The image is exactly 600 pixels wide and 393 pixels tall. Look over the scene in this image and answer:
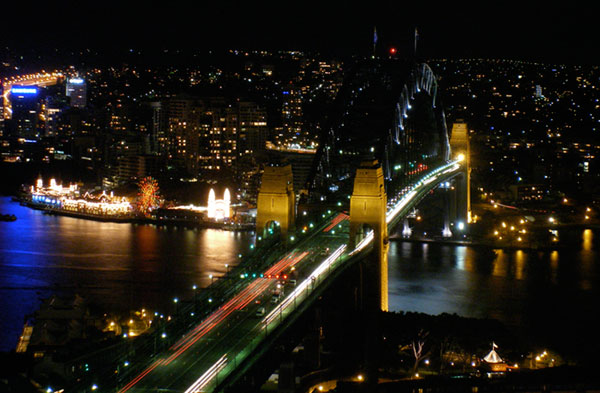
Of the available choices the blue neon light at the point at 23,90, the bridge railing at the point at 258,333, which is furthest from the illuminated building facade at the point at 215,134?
the bridge railing at the point at 258,333

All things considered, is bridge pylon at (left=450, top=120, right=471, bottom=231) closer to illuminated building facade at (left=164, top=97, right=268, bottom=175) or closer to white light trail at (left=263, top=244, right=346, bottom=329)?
white light trail at (left=263, top=244, right=346, bottom=329)

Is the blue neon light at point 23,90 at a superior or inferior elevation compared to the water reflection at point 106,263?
superior

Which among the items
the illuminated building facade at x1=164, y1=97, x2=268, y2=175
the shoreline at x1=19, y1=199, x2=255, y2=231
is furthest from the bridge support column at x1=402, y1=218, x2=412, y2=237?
the illuminated building facade at x1=164, y1=97, x2=268, y2=175

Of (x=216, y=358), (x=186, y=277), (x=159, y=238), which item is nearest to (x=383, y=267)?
(x=216, y=358)

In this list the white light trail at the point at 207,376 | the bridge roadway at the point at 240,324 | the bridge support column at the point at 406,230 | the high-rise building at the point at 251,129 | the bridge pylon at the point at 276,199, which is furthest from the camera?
the high-rise building at the point at 251,129

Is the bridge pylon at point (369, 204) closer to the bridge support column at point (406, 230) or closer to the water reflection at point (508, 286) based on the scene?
the water reflection at point (508, 286)

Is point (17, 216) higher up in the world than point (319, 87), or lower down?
lower down

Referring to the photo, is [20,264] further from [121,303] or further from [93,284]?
[121,303]
